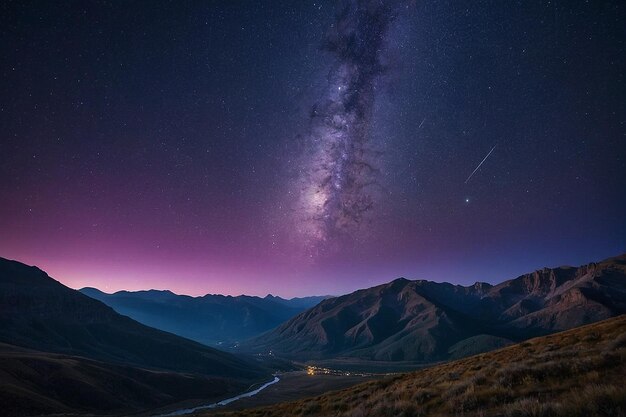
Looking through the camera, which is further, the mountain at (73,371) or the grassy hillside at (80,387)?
the mountain at (73,371)

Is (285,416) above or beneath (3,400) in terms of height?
above

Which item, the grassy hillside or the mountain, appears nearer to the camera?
the grassy hillside

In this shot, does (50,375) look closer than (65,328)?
Yes

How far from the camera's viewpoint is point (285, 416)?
86.1ft

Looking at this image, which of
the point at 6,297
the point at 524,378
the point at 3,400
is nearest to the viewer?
the point at 524,378

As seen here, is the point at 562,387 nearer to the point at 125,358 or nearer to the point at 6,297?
the point at 125,358

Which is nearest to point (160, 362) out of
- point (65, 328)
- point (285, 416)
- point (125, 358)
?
point (125, 358)

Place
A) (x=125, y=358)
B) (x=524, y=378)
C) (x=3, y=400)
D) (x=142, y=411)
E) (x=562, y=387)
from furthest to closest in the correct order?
(x=125, y=358)
(x=142, y=411)
(x=3, y=400)
(x=524, y=378)
(x=562, y=387)

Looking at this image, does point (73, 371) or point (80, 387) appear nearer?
point (80, 387)

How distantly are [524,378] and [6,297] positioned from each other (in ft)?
871

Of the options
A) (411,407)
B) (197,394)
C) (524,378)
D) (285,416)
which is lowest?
(197,394)

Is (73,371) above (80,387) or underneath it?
above

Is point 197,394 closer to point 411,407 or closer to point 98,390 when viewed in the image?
point 98,390

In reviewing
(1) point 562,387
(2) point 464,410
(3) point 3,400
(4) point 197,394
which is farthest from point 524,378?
(4) point 197,394
